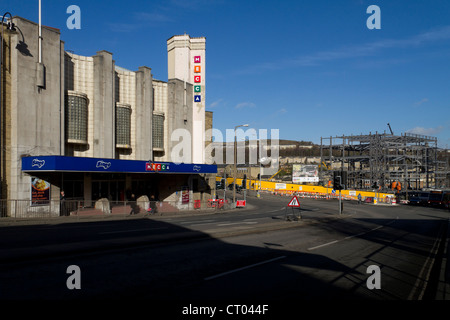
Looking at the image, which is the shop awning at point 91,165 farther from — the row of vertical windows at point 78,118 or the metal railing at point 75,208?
the row of vertical windows at point 78,118

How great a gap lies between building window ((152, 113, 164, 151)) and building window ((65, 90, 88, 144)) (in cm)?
810

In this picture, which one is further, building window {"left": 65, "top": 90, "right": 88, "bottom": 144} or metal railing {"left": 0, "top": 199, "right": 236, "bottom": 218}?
building window {"left": 65, "top": 90, "right": 88, "bottom": 144}

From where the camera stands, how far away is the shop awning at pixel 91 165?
2169cm

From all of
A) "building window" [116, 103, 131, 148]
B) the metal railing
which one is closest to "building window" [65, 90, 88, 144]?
"building window" [116, 103, 131, 148]

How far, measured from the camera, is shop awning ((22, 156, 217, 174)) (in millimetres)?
21688

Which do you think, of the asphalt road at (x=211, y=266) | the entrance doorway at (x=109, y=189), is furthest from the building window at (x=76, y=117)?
the asphalt road at (x=211, y=266)

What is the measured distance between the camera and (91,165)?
79.3 feet

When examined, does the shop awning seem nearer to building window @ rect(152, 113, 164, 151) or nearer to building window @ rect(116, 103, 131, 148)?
building window @ rect(116, 103, 131, 148)

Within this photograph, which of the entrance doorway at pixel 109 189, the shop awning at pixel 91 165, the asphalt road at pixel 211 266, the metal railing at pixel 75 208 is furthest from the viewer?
the entrance doorway at pixel 109 189

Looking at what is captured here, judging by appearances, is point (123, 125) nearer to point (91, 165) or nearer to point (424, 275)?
point (91, 165)

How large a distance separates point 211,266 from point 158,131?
25.2 metres

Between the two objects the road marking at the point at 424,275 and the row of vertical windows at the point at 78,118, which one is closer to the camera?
the road marking at the point at 424,275

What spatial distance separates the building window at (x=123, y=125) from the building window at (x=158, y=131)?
11.1 feet

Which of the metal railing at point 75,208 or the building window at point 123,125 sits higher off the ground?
the building window at point 123,125
